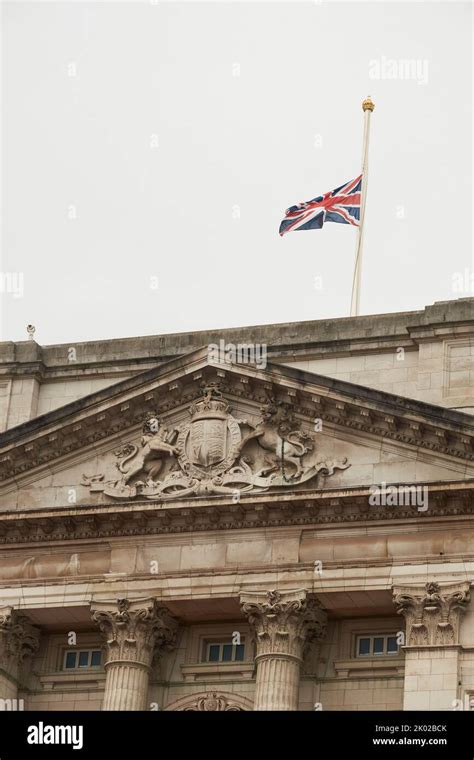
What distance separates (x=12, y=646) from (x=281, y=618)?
298 inches

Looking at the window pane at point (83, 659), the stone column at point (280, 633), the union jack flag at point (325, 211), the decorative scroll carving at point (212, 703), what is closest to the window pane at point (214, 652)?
the decorative scroll carving at point (212, 703)

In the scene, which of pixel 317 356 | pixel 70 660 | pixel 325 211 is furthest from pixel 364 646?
pixel 325 211

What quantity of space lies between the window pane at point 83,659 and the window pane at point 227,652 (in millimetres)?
3792

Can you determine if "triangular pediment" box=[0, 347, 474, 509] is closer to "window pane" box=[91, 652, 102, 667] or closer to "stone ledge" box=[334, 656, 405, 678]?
"window pane" box=[91, 652, 102, 667]

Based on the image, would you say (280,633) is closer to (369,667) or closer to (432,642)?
(369,667)

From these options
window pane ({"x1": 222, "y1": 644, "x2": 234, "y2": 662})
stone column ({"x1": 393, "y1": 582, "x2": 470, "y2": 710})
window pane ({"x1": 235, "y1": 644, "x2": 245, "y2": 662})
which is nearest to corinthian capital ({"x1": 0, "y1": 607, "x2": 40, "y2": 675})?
window pane ({"x1": 222, "y1": 644, "x2": 234, "y2": 662})

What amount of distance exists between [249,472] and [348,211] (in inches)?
444

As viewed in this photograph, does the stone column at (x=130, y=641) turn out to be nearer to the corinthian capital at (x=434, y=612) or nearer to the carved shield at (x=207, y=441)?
the carved shield at (x=207, y=441)

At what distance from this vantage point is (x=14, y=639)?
54594 millimetres

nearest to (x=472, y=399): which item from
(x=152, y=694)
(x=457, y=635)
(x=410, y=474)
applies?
(x=410, y=474)

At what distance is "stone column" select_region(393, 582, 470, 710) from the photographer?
4981 cm

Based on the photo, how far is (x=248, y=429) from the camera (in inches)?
2151

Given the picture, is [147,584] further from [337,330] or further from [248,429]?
[337,330]
